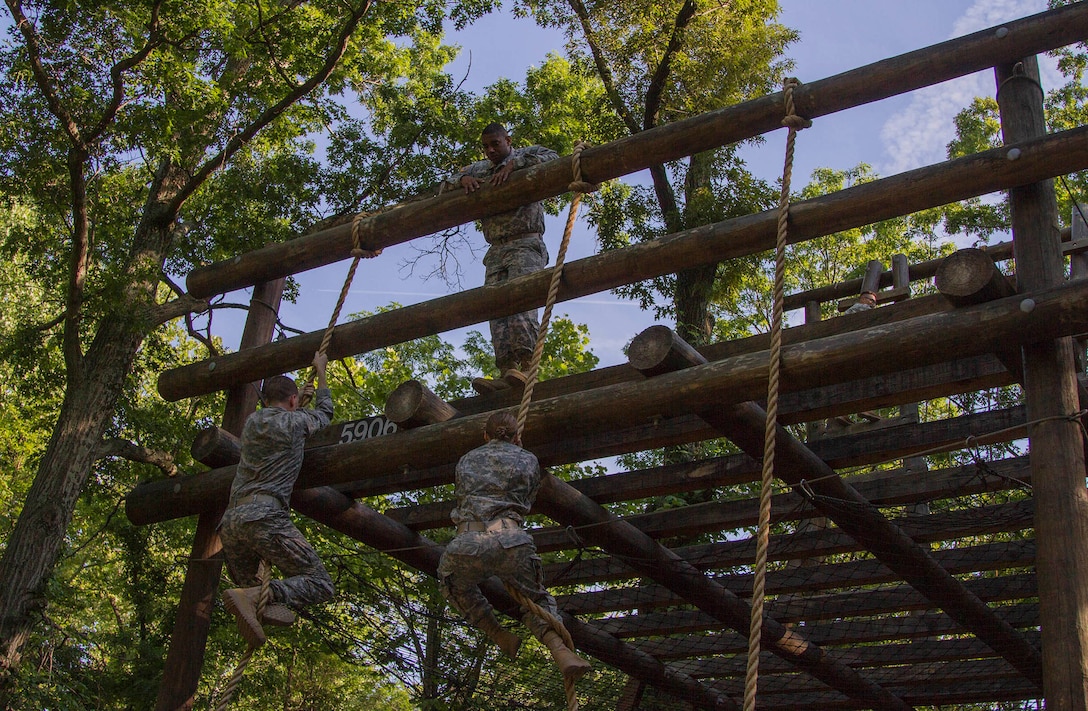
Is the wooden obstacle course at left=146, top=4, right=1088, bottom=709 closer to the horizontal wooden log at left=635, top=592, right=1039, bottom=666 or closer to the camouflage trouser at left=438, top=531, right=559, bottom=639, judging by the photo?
the horizontal wooden log at left=635, top=592, right=1039, bottom=666

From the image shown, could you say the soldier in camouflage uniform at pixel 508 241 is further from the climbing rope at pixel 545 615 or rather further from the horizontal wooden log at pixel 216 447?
the climbing rope at pixel 545 615

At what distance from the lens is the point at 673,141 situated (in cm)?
613

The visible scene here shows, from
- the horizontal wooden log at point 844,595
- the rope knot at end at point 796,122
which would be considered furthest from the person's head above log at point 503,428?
the horizontal wooden log at point 844,595

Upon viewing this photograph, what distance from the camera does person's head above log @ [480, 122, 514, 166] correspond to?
6797mm

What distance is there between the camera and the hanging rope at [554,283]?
515 cm

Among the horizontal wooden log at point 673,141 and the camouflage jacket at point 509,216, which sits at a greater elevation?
the camouflage jacket at point 509,216

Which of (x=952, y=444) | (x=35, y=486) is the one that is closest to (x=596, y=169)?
(x=952, y=444)

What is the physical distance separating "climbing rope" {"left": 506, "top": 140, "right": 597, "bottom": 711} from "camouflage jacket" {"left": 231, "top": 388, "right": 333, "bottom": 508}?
47.0 inches

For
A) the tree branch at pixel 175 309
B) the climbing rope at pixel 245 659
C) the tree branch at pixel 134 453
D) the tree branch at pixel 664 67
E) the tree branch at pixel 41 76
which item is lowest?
the climbing rope at pixel 245 659

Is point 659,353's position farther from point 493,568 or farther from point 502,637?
point 502,637

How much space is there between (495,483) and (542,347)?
1.05 metres

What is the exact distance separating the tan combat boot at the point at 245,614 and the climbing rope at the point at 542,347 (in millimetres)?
1150

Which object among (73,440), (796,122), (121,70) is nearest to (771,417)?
(796,122)

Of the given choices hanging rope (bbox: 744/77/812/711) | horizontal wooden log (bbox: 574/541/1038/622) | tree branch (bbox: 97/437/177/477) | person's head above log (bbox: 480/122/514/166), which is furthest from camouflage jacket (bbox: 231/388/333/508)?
tree branch (bbox: 97/437/177/477)
